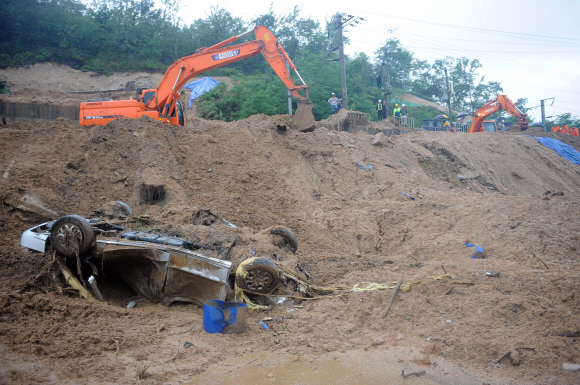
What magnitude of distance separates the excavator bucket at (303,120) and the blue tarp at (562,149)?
52.6 ft

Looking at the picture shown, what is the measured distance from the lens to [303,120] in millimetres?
14219

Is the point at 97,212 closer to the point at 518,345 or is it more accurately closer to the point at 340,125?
the point at 518,345

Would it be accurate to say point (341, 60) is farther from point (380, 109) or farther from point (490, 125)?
point (490, 125)

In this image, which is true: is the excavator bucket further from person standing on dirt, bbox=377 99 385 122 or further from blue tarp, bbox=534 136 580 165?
blue tarp, bbox=534 136 580 165

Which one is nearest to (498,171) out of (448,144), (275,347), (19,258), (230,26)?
(448,144)

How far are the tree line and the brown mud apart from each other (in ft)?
32.0

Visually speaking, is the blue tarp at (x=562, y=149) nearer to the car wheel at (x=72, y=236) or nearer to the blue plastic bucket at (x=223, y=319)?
the blue plastic bucket at (x=223, y=319)

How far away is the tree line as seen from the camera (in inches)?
938

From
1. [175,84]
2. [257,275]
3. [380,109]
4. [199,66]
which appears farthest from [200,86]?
[257,275]

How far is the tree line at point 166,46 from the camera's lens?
78.2 ft

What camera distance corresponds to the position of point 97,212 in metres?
7.24

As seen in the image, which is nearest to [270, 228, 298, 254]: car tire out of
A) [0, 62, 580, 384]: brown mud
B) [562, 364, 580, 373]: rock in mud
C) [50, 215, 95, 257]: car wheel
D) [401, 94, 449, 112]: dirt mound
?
[0, 62, 580, 384]: brown mud

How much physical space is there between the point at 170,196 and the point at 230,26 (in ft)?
103

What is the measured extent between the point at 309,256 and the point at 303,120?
23.5 ft
